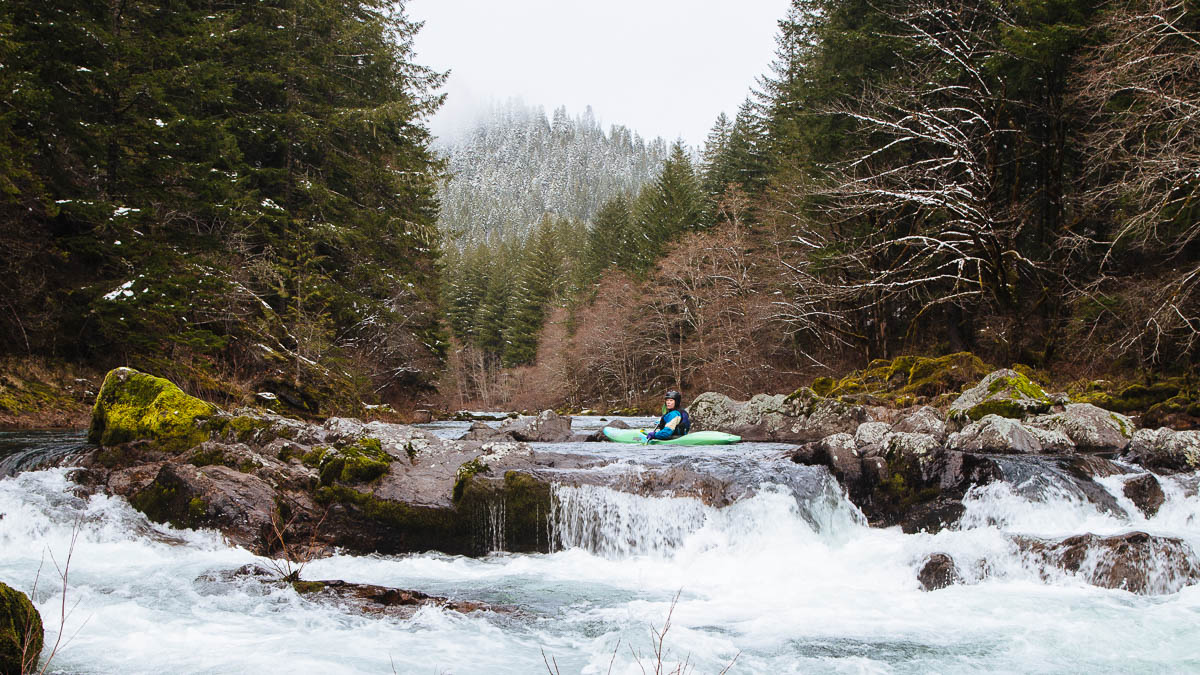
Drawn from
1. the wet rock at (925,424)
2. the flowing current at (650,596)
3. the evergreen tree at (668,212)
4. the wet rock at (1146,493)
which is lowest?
the flowing current at (650,596)

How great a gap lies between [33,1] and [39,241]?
4.67 metres

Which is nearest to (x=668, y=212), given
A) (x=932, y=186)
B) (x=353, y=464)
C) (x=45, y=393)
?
(x=932, y=186)

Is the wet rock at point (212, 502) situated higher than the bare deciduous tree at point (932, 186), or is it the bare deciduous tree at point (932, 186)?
the bare deciduous tree at point (932, 186)

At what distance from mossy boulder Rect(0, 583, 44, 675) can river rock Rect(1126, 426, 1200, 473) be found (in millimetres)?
11804

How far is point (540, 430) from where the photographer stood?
15844 mm

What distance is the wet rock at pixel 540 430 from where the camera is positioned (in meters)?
15.2

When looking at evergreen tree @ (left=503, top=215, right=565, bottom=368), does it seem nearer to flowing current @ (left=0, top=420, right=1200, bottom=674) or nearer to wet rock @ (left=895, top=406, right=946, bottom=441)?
wet rock @ (left=895, top=406, right=946, bottom=441)

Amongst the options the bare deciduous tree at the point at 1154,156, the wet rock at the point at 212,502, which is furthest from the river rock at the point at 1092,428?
the wet rock at the point at 212,502

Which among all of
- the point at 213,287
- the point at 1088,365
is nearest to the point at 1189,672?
the point at 1088,365

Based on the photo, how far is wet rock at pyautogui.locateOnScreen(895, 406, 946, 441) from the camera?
11.7 m

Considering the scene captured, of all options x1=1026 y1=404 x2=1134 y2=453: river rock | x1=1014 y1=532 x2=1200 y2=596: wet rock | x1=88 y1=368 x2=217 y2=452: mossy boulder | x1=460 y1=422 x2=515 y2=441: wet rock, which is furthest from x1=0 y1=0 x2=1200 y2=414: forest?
x1=1014 y1=532 x2=1200 y2=596: wet rock

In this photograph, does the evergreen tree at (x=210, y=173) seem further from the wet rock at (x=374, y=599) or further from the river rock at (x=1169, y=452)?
the river rock at (x=1169, y=452)

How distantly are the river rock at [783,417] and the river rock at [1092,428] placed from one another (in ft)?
12.4

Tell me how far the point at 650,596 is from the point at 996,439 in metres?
6.68
